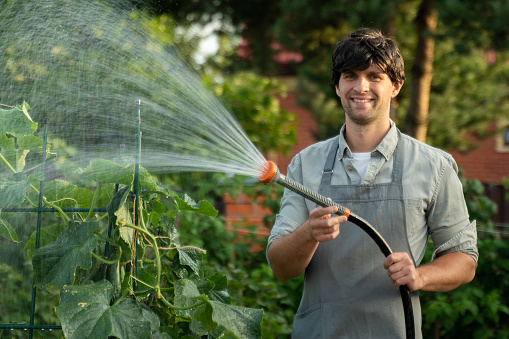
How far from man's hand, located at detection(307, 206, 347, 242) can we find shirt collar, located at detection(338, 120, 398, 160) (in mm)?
434

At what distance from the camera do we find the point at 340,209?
193cm

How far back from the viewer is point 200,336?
1946 mm

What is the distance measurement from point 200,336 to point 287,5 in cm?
558

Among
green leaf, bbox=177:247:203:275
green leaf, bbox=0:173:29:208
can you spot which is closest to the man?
green leaf, bbox=177:247:203:275

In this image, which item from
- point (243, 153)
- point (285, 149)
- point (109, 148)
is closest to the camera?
point (243, 153)

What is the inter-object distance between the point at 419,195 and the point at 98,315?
1172mm

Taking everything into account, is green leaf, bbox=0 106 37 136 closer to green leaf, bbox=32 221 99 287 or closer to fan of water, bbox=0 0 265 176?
green leaf, bbox=32 221 99 287

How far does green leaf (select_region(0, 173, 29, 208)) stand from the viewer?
1889 mm

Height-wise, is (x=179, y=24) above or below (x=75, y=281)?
above

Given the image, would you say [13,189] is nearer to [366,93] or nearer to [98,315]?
[98,315]

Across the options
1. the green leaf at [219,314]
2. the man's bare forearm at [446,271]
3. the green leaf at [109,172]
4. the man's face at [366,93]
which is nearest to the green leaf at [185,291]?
the green leaf at [219,314]

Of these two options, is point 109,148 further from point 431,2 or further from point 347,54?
point 431,2

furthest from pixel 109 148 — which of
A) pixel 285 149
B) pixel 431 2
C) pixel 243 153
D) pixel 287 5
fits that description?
pixel 431 2

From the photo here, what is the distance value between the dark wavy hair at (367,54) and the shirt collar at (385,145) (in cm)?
20
